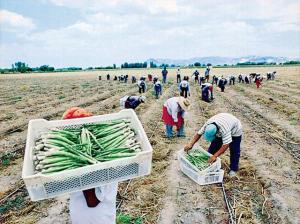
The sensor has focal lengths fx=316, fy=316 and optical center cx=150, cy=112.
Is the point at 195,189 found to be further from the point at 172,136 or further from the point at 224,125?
the point at 172,136

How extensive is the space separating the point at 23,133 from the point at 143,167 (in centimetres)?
932

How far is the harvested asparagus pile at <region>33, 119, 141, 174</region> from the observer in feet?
8.17

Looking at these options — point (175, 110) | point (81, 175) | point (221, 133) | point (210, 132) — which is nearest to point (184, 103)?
point (175, 110)

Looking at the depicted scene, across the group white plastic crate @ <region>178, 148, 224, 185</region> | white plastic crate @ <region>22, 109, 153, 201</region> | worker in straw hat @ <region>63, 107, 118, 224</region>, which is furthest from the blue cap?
worker in straw hat @ <region>63, 107, 118, 224</region>

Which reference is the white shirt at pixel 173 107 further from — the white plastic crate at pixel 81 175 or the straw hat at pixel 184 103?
the white plastic crate at pixel 81 175

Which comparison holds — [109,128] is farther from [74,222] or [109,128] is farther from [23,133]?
[23,133]

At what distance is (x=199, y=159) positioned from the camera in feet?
19.8

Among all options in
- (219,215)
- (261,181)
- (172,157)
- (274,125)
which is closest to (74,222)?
(219,215)

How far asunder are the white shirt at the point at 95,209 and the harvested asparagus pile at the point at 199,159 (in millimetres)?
3398

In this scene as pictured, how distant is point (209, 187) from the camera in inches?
241

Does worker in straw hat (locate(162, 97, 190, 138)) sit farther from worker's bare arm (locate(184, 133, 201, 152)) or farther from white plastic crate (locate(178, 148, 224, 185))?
worker's bare arm (locate(184, 133, 201, 152))

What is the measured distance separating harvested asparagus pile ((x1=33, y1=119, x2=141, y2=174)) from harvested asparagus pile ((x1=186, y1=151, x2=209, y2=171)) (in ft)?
10.2

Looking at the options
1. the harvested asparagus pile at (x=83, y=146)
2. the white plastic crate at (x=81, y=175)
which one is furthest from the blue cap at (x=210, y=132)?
the white plastic crate at (x=81, y=175)

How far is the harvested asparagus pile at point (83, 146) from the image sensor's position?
249cm
